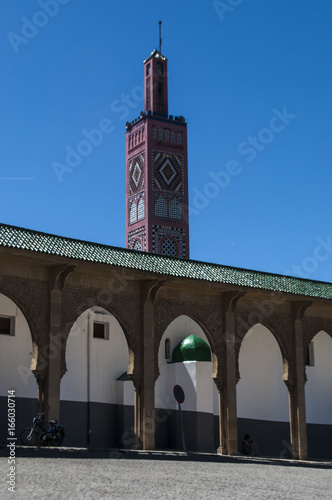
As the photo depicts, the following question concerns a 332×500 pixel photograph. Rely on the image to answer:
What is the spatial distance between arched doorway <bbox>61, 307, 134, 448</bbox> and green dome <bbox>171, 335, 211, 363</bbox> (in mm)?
1670

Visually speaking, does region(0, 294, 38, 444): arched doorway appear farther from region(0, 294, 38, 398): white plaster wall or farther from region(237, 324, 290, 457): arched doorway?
region(237, 324, 290, 457): arched doorway

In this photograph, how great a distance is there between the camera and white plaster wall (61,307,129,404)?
75.4 feet

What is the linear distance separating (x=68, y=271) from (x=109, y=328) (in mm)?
6342

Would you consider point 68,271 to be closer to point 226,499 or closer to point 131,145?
point 226,499

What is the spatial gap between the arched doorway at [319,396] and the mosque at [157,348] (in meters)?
0.05

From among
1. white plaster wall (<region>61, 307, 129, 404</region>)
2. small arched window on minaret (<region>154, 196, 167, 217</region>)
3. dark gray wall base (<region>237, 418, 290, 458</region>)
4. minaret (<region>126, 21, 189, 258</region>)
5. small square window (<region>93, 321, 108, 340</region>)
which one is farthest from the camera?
small arched window on minaret (<region>154, 196, 167, 217</region>)

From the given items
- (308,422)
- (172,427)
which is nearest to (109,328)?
(172,427)

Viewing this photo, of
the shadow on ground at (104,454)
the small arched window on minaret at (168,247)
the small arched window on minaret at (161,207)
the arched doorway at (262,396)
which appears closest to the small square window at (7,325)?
the shadow on ground at (104,454)

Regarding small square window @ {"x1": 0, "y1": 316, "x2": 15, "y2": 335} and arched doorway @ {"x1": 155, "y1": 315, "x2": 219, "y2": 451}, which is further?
arched doorway @ {"x1": 155, "y1": 315, "x2": 219, "y2": 451}

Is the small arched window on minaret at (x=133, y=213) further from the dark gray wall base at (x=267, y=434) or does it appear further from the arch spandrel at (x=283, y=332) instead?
the arch spandrel at (x=283, y=332)

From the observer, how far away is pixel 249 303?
73.3 feet

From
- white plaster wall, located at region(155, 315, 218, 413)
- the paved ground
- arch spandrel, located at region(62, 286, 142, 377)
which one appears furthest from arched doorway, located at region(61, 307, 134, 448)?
the paved ground

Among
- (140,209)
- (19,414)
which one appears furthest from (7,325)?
(140,209)

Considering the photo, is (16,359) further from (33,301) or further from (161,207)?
(161,207)
